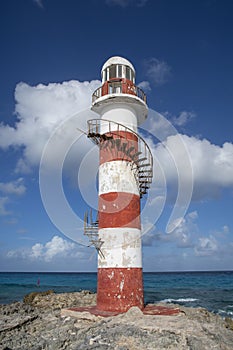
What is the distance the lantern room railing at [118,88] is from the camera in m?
12.9

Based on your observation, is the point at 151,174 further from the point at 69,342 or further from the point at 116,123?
the point at 69,342

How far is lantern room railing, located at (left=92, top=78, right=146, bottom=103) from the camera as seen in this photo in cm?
1288

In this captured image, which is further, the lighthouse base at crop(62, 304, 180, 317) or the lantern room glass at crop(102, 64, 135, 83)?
the lantern room glass at crop(102, 64, 135, 83)

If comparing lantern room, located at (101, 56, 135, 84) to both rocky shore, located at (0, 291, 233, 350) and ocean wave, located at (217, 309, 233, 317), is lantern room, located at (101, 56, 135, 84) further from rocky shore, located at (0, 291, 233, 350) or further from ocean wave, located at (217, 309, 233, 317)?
ocean wave, located at (217, 309, 233, 317)

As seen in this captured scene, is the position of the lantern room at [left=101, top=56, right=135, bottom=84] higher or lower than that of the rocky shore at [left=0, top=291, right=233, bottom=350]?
higher

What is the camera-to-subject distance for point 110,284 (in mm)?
11008

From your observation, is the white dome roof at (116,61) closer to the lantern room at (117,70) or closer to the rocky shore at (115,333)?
the lantern room at (117,70)

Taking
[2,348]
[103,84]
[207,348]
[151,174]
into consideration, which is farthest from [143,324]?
[103,84]

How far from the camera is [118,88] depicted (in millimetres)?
13305

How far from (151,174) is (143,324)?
591 centimetres

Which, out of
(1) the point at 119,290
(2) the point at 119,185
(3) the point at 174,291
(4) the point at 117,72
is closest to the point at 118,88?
(4) the point at 117,72

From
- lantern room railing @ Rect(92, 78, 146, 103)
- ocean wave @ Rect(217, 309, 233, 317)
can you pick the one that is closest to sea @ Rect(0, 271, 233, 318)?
ocean wave @ Rect(217, 309, 233, 317)

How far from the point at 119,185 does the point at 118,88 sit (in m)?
4.59

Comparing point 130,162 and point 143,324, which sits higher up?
point 130,162
